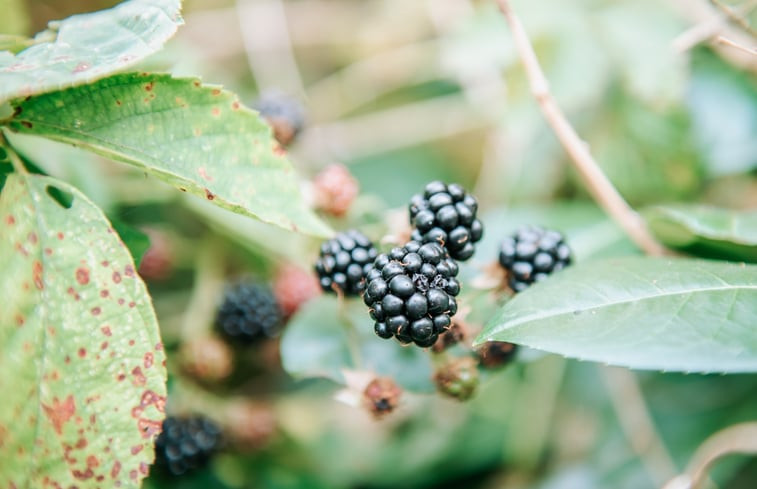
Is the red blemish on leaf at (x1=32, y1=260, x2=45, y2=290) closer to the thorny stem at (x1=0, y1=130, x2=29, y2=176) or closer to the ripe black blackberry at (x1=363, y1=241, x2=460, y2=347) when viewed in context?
the thorny stem at (x1=0, y1=130, x2=29, y2=176)

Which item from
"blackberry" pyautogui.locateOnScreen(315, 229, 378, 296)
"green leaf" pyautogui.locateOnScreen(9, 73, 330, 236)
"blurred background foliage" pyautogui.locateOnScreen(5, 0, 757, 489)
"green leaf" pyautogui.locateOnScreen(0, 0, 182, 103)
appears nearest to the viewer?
"green leaf" pyautogui.locateOnScreen(0, 0, 182, 103)

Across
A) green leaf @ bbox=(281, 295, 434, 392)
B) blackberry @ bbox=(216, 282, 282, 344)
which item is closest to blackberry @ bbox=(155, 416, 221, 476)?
blackberry @ bbox=(216, 282, 282, 344)

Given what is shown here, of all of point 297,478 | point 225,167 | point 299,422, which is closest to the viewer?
point 225,167

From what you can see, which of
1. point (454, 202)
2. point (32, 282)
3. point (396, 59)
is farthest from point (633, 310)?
point (396, 59)

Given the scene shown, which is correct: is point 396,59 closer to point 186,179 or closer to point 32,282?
point 186,179

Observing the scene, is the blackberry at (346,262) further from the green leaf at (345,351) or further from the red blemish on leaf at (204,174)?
the red blemish on leaf at (204,174)
